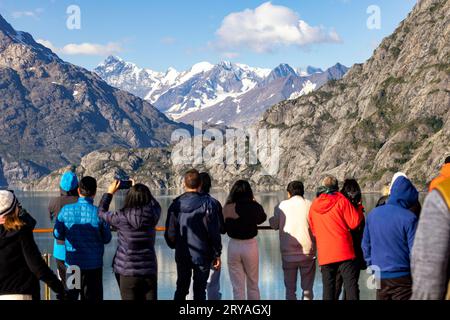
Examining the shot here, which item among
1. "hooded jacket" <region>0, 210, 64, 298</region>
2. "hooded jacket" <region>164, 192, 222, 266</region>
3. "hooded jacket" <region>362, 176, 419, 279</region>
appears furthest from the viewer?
"hooded jacket" <region>164, 192, 222, 266</region>

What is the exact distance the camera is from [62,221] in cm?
1190

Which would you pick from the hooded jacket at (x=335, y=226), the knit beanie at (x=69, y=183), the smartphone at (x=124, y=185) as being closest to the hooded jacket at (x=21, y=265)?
the smartphone at (x=124, y=185)

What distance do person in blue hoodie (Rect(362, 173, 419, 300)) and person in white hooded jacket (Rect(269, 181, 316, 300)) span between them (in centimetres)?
341

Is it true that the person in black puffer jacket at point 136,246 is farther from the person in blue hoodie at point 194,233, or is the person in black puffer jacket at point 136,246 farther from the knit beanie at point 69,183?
the knit beanie at point 69,183

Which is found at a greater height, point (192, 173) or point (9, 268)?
point (192, 173)

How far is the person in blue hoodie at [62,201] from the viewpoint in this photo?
12.6 m

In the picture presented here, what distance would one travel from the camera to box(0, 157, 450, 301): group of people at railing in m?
8.82

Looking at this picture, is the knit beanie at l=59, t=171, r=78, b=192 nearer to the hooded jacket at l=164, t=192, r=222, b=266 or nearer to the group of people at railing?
the group of people at railing

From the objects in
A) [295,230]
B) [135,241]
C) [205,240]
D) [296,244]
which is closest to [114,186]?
[135,241]

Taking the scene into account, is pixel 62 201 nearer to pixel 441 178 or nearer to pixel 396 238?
pixel 396 238

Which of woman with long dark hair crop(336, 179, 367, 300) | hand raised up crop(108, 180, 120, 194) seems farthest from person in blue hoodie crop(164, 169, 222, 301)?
woman with long dark hair crop(336, 179, 367, 300)
